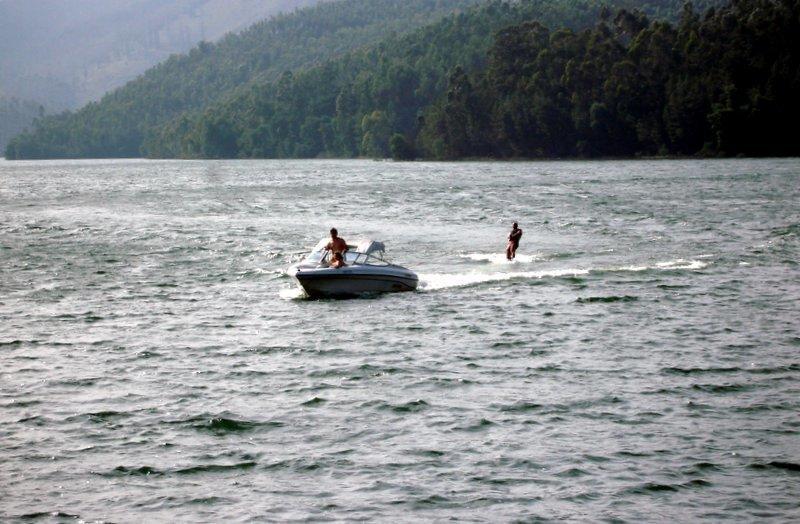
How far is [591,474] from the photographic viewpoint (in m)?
20.2

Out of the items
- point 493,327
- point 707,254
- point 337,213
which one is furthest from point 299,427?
point 337,213

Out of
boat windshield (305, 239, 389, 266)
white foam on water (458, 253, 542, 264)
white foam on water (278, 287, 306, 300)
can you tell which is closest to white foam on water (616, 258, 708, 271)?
white foam on water (458, 253, 542, 264)

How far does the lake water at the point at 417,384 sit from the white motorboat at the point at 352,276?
2.06ft

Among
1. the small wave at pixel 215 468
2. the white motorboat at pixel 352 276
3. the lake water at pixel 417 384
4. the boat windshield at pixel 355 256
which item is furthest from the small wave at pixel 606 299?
the small wave at pixel 215 468

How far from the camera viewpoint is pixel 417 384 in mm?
27094

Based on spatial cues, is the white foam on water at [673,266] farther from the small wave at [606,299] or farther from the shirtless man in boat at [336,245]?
the shirtless man in boat at [336,245]

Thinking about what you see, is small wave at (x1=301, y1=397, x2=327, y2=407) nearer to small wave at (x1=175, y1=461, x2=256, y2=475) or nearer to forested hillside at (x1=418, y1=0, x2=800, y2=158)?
small wave at (x1=175, y1=461, x2=256, y2=475)

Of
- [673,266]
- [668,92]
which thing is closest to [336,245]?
[673,266]

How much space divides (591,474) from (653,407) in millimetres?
4903

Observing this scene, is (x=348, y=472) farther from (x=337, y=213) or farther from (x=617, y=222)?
(x=337, y=213)

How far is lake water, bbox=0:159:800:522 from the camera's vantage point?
19516 millimetres

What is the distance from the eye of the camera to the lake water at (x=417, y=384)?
64.0 ft

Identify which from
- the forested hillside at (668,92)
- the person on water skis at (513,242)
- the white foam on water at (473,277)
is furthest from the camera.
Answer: the forested hillside at (668,92)

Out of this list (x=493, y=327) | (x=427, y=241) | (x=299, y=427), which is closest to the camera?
(x=299, y=427)
